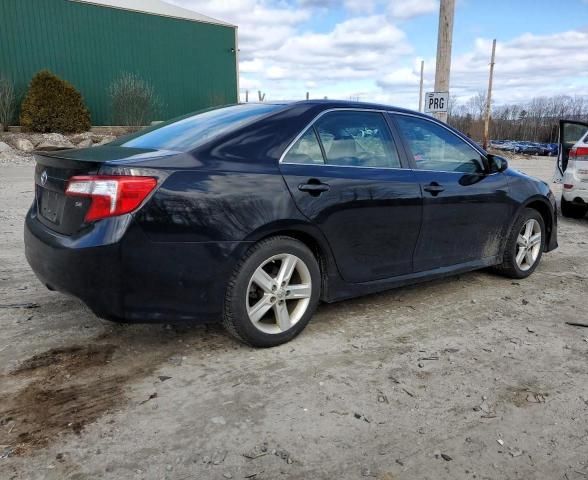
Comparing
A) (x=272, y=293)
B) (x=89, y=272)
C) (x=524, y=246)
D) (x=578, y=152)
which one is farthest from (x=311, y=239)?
(x=578, y=152)

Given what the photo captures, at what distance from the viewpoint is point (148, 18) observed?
24250 mm


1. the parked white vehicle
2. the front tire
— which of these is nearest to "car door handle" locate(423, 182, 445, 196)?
→ the front tire

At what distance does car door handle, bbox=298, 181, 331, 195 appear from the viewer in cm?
332

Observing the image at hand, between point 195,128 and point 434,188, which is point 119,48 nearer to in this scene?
point 195,128

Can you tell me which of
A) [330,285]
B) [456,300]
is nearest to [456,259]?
[456,300]

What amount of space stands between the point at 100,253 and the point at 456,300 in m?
2.93

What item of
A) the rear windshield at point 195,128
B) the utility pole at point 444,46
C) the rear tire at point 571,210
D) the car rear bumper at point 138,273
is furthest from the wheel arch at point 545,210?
the utility pole at point 444,46

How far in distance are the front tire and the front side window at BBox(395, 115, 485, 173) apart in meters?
1.33

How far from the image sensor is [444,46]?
9.33m

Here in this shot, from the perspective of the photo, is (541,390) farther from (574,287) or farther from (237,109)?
(237,109)

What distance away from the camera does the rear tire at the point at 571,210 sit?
867cm

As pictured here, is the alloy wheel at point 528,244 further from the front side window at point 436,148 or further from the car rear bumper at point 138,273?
the car rear bumper at point 138,273

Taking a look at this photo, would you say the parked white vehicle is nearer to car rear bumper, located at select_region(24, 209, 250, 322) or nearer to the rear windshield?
the rear windshield

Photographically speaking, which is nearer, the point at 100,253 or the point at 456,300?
the point at 100,253
